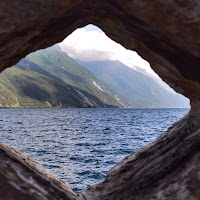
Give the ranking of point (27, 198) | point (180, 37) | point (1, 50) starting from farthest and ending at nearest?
point (180, 37), point (1, 50), point (27, 198)

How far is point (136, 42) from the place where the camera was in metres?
6.48

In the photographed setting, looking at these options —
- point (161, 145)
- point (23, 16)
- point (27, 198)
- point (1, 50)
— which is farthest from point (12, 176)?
point (161, 145)

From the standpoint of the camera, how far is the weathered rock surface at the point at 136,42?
4.70m

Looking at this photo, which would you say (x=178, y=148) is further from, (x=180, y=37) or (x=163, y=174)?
(x=180, y=37)

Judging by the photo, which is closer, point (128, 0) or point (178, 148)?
point (128, 0)

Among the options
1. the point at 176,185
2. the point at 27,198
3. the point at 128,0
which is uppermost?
the point at 128,0

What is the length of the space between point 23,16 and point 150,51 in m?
3.56

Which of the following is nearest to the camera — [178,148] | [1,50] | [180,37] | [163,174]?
[1,50]

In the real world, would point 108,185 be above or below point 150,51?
below

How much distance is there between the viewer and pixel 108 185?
8.12 m

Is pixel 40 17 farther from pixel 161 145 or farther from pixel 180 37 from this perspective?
pixel 161 145

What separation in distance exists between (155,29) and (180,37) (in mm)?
653

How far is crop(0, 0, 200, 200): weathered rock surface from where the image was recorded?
4699 mm

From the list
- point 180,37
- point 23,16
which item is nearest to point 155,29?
point 180,37
